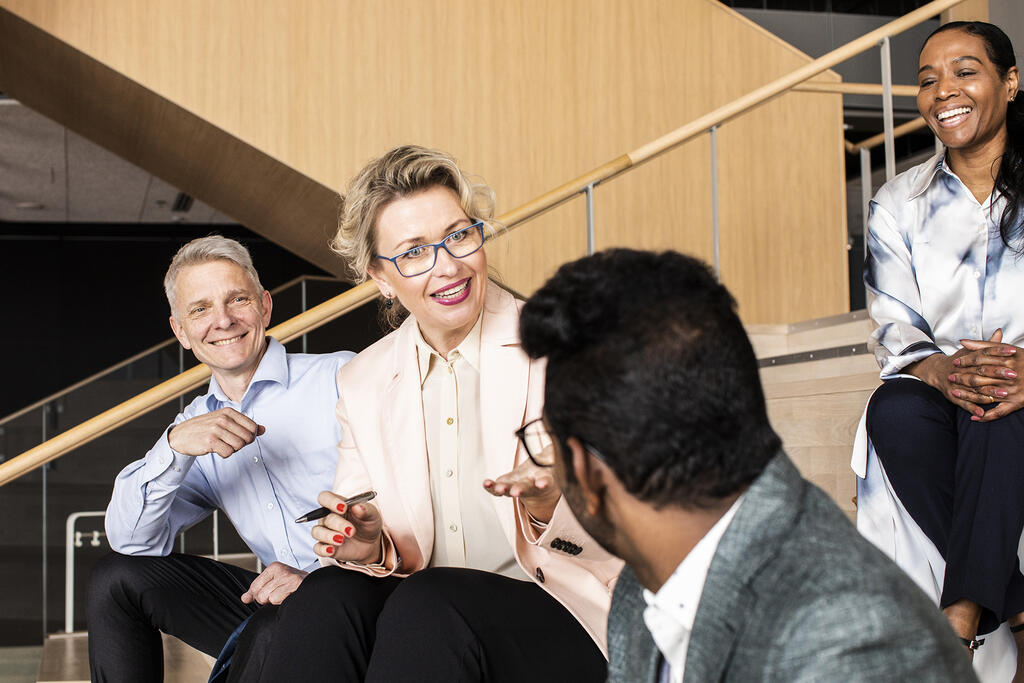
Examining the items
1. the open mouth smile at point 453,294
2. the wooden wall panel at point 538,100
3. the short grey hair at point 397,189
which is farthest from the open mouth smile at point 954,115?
the wooden wall panel at point 538,100

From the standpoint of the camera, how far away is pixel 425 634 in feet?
4.36

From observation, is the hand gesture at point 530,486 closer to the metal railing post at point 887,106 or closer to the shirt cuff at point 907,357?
the shirt cuff at point 907,357

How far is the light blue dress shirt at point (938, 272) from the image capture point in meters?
1.87

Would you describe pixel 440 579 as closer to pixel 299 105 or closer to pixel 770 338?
pixel 770 338

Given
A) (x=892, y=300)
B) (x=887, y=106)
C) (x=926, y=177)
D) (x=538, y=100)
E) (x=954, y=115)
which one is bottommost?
(x=892, y=300)

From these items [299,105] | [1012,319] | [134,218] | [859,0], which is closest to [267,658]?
[1012,319]

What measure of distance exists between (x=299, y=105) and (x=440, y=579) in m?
3.02

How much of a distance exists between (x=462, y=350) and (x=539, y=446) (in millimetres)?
337

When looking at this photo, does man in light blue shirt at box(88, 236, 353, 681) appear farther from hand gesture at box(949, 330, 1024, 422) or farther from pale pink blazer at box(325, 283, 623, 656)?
hand gesture at box(949, 330, 1024, 422)

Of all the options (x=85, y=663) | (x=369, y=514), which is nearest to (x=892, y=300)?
(x=369, y=514)

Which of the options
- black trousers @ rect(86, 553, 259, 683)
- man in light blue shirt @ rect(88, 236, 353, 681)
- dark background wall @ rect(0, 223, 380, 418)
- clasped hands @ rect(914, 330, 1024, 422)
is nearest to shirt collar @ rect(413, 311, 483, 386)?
man in light blue shirt @ rect(88, 236, 353, 681)

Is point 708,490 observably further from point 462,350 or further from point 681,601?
point 462,350

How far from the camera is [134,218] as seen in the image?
28.4ft

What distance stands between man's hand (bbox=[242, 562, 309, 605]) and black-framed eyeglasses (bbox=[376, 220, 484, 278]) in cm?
57
